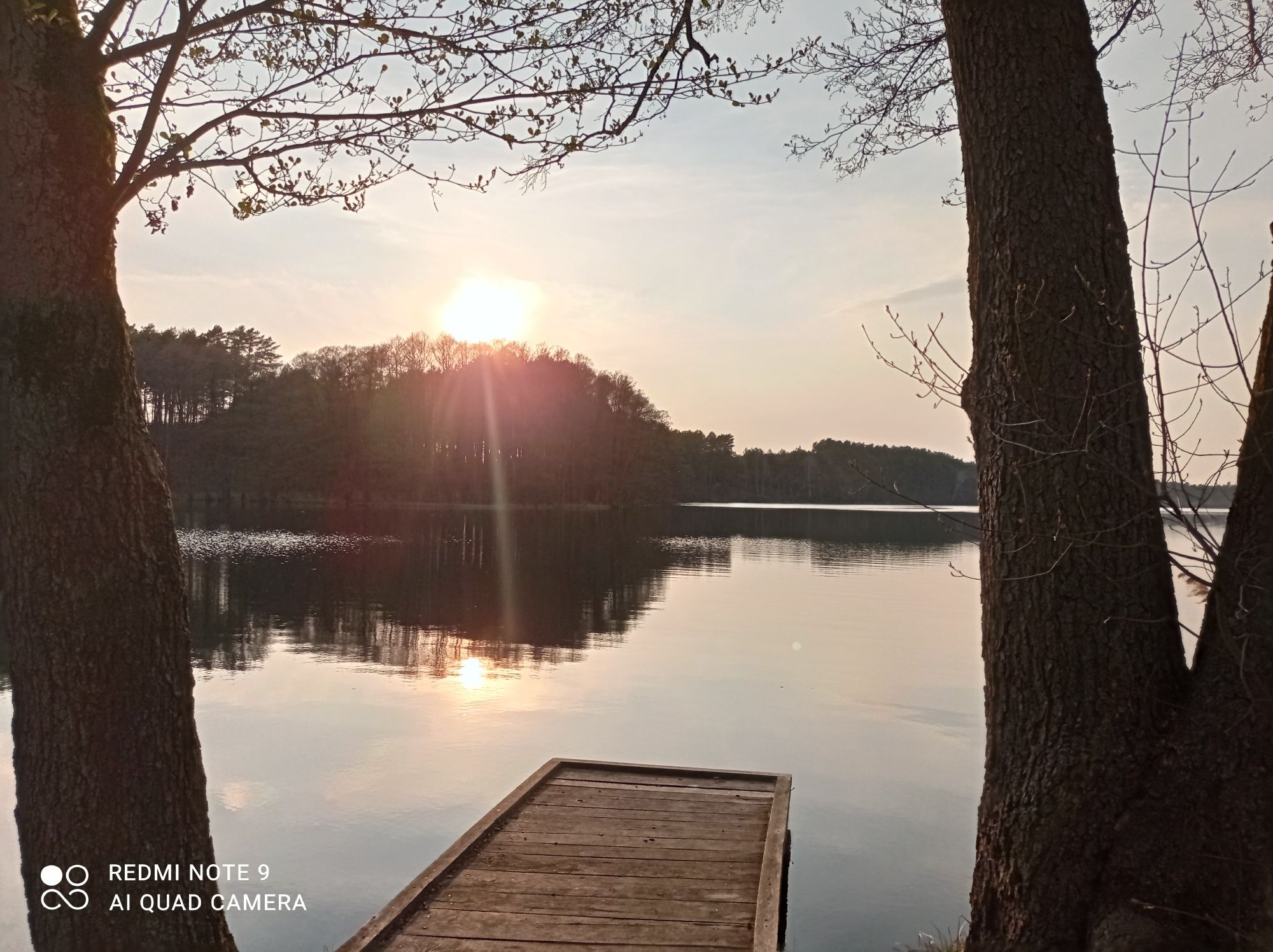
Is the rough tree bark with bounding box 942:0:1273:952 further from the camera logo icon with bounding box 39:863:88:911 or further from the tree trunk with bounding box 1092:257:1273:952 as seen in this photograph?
the camera logo icon with bounding box 39:863:88:911

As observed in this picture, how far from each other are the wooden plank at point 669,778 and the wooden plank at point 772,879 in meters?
0.29

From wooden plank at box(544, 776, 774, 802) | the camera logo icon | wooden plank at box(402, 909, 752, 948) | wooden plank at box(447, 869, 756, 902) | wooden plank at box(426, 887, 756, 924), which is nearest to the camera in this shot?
the camera logo icon

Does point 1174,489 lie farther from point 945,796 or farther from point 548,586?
point 548,586

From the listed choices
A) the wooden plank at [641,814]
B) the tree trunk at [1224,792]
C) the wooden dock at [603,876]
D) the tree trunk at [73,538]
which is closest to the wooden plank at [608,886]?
the wooden dock at [603,876]

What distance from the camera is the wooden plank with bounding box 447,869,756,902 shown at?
4.37m

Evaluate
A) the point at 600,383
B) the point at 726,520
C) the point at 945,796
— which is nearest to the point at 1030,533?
the point at 945,796

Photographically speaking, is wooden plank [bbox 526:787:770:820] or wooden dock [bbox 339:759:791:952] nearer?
wooden dock [bbox 339:759:791:952]

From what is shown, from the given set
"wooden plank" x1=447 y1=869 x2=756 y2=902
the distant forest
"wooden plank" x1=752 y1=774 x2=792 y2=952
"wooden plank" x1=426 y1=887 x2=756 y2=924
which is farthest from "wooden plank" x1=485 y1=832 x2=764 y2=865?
the distant forest

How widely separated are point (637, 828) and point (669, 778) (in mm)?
1174

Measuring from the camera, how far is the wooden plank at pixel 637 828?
5281mm

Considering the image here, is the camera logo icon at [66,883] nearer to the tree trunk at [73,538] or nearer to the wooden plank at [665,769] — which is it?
the tree trunk at [73,538]

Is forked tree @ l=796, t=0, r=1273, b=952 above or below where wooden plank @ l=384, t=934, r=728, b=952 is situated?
above

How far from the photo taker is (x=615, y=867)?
4.73 metres

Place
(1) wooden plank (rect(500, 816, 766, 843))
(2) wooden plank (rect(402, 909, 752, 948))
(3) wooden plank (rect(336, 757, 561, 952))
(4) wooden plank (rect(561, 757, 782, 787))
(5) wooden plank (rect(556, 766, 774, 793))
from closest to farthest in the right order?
(3) wooden plank (rect(336, 757, 561, 952)) → (2) wooden plank (rect(402, 909, 752, 948)) → (1) wooden plank (rect(500, 816, 766, 843)) → (5) wooden plank (rect(556, 766, 774, 793)) → (4) wooden plank (rect(561, 757, 782, 787))
